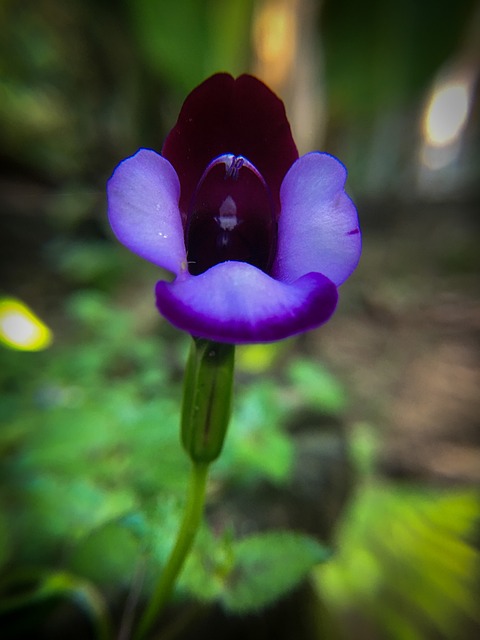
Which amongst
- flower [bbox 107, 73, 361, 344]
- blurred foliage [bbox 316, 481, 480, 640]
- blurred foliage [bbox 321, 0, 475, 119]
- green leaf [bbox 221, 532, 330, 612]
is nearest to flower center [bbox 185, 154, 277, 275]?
flower [bbox 107, 73, 361, 344]

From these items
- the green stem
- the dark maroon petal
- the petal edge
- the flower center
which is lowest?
the green stem

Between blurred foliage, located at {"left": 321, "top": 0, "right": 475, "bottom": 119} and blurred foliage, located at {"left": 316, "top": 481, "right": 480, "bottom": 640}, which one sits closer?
blurred foliage, located at {"left": 316, "top": 481, "right": 480, "bottom": 640}

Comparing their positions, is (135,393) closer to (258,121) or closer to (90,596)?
(90,596)

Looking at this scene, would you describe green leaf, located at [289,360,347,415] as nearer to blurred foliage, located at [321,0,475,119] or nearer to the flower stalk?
the flower stalk

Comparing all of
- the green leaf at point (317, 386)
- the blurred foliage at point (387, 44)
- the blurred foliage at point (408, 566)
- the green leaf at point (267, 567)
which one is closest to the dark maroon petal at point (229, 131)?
the green leaf at point (267, 567)

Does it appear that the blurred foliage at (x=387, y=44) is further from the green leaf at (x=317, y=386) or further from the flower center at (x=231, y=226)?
the flower center at (x=231, y=226)

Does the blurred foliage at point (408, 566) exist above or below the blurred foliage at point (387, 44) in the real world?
below

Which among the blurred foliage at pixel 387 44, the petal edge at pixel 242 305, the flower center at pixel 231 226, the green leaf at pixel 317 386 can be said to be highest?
the blurred foliage at pixel 387 44

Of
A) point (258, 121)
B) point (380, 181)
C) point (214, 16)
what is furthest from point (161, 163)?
point (380, 181)
